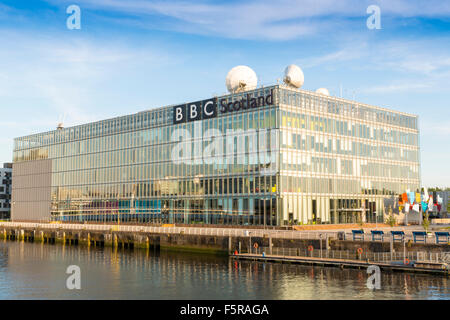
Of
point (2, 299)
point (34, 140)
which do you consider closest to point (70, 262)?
point (2, 299)

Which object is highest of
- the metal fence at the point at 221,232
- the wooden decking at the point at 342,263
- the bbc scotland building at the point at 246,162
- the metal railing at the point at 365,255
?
the bbc scotland building at the point at 246,162

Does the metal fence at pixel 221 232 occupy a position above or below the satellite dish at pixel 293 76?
below

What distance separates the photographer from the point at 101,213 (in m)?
124

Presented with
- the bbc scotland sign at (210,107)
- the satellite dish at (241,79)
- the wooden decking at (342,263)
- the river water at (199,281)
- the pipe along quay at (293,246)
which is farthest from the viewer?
the satellite dish at (241,79)

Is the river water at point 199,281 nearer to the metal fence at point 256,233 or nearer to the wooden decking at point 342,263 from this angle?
the wooden decking at point 342,263

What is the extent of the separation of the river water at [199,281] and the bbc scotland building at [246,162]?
99.6 ft

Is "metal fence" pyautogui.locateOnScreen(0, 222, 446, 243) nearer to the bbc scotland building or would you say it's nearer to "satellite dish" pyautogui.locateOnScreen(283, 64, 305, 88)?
the bbc scotland building

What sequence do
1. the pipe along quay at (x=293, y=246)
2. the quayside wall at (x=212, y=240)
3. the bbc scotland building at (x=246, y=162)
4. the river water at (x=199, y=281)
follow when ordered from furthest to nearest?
1. the bbc scotland building at (x=246, y=162)
2. the quayside wall at (x=212, y=240)
3. the pipe along quay at (x=293, y=246)
4. the river water at (x=199, y=281)

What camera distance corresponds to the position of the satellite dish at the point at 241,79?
9762cm

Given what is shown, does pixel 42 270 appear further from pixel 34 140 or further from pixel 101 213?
pixel 34 140

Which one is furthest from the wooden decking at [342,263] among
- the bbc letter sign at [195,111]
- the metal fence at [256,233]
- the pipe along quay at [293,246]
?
the bbc letter sign at [195,111]

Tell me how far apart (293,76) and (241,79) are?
993 cm

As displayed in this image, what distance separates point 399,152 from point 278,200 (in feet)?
130

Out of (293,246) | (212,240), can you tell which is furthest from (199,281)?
(212,240)
